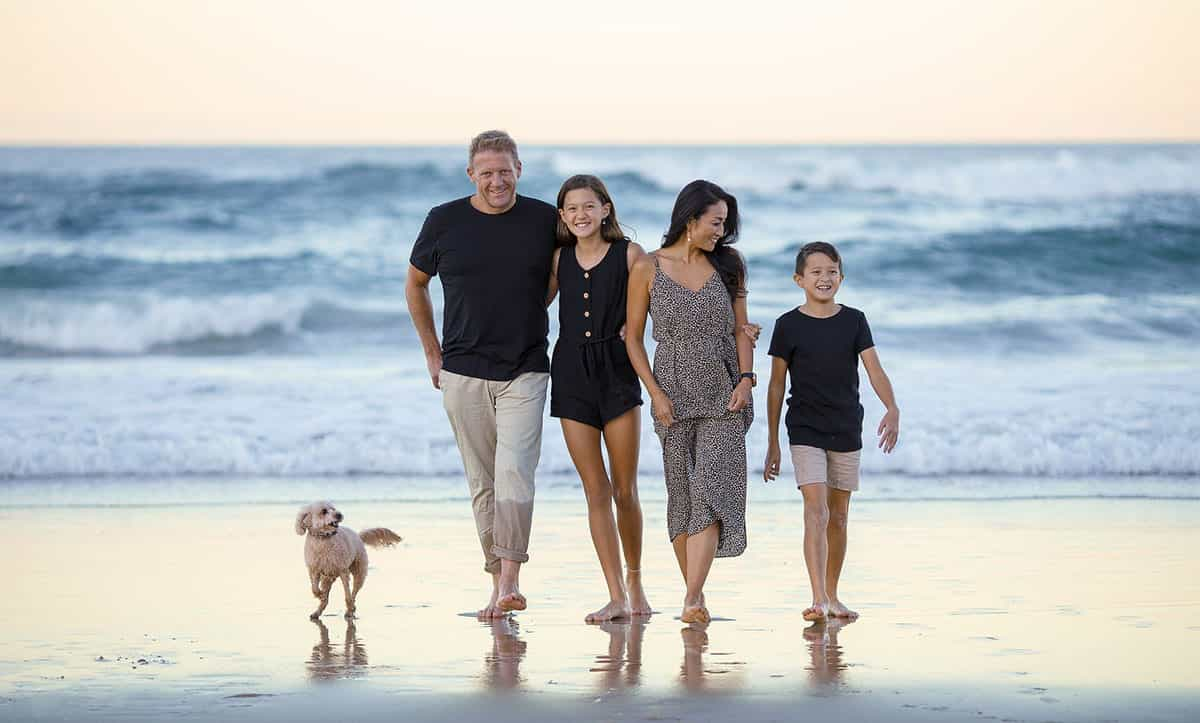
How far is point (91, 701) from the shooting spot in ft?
14.5

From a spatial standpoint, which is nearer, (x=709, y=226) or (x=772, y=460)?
(x=709, y=226)

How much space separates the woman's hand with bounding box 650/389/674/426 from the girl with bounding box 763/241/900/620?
391 mm

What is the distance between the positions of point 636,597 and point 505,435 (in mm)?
821

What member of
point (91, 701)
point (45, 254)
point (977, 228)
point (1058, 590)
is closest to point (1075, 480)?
point (1058, 590)

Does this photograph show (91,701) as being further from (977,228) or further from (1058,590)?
(977,228)

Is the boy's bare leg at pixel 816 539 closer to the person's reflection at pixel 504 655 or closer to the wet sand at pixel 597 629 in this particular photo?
the wet sand at pixel 597 629

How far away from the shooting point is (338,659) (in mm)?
5086

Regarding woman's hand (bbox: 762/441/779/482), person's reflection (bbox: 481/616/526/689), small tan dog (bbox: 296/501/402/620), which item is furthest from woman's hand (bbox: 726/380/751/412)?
small tan dog (bbox: 296/501/402/620)

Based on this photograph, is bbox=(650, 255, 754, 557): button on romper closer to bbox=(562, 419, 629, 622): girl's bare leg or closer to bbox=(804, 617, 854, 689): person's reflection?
bbox=(562, 419, 629, 622): girl's bare leg

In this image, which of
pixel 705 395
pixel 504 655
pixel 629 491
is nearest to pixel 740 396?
pixel 705 395

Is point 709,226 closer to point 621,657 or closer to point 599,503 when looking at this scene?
point 599,503

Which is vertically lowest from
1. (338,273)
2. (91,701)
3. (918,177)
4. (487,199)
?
(91,701)

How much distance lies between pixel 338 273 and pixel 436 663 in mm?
16183

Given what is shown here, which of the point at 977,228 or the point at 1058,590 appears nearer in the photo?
the point at 1058,590
